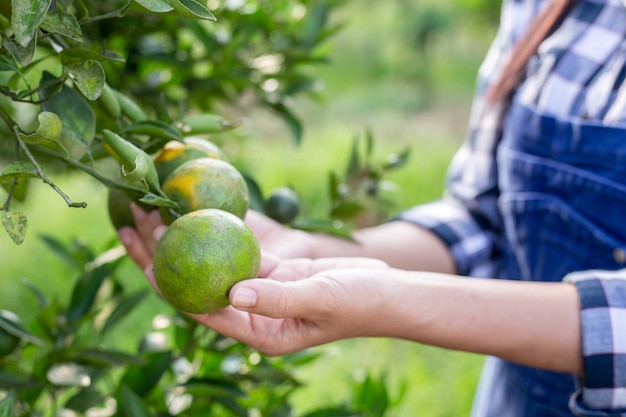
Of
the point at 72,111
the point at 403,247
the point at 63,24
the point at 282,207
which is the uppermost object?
the point at 63,24

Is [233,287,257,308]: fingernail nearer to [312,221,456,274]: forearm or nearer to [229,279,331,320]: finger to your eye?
[229,279,331,320]: finger

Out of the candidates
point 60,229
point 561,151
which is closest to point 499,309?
point 561,151

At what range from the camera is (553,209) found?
1077 millimetres

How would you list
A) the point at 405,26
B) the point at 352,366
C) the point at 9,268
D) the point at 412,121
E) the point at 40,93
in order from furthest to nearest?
the point at 405,26 < the point at 412,121 < the point at 9,268 < the point at 352,366 < the point at 40,93

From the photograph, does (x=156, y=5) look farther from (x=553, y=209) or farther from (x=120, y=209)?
(x=553, y=209)

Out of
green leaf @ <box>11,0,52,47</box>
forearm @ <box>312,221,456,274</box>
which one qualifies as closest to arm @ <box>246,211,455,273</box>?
forearm @ <box>312,221,456,274</box>

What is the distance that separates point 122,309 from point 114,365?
0.49 ft

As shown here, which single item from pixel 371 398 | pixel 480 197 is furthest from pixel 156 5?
pixel 371 398

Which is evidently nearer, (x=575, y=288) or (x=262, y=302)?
(x=262, y=302)

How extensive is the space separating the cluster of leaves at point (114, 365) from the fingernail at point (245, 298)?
251mm

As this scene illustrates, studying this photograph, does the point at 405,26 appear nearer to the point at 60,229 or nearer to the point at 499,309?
the point at 60,229

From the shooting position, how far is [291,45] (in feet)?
4.13

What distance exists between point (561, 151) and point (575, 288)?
0.25 m

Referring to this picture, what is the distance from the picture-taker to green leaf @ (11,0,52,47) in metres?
0.49
